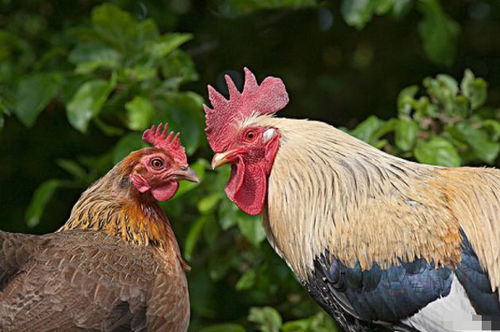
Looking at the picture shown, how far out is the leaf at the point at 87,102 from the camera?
14.8 ft

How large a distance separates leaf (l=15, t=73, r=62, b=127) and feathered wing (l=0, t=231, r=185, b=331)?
111 centimetres

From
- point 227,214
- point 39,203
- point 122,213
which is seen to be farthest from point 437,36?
point 39,203

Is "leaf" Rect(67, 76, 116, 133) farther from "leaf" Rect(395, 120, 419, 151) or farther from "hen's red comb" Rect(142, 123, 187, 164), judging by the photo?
"leaf" Rect(395, 120, 419, 151)

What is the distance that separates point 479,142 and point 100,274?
80.7 inches

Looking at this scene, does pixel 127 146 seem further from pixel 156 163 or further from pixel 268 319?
pixel 268 319

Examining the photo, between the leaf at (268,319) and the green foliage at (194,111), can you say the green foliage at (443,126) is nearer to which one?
the green foliage at (194,111)

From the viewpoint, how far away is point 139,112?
4.50m

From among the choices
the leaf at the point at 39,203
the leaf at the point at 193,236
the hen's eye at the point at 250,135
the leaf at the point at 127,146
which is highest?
the hen's eye at the point at 250,135

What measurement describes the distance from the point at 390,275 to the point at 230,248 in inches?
92.8

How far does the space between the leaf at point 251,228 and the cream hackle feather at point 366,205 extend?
785mm

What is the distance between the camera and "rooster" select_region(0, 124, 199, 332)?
139 inches

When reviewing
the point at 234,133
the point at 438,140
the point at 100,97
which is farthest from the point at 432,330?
the point at 100,97

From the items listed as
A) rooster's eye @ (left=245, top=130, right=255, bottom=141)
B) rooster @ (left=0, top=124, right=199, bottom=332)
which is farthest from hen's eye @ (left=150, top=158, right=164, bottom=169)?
rooster's eye @ (left=245, top=130, right=255, bottom=141)

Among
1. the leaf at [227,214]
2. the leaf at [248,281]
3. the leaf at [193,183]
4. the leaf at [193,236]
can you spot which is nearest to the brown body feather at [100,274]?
the leaf at [193,183]
